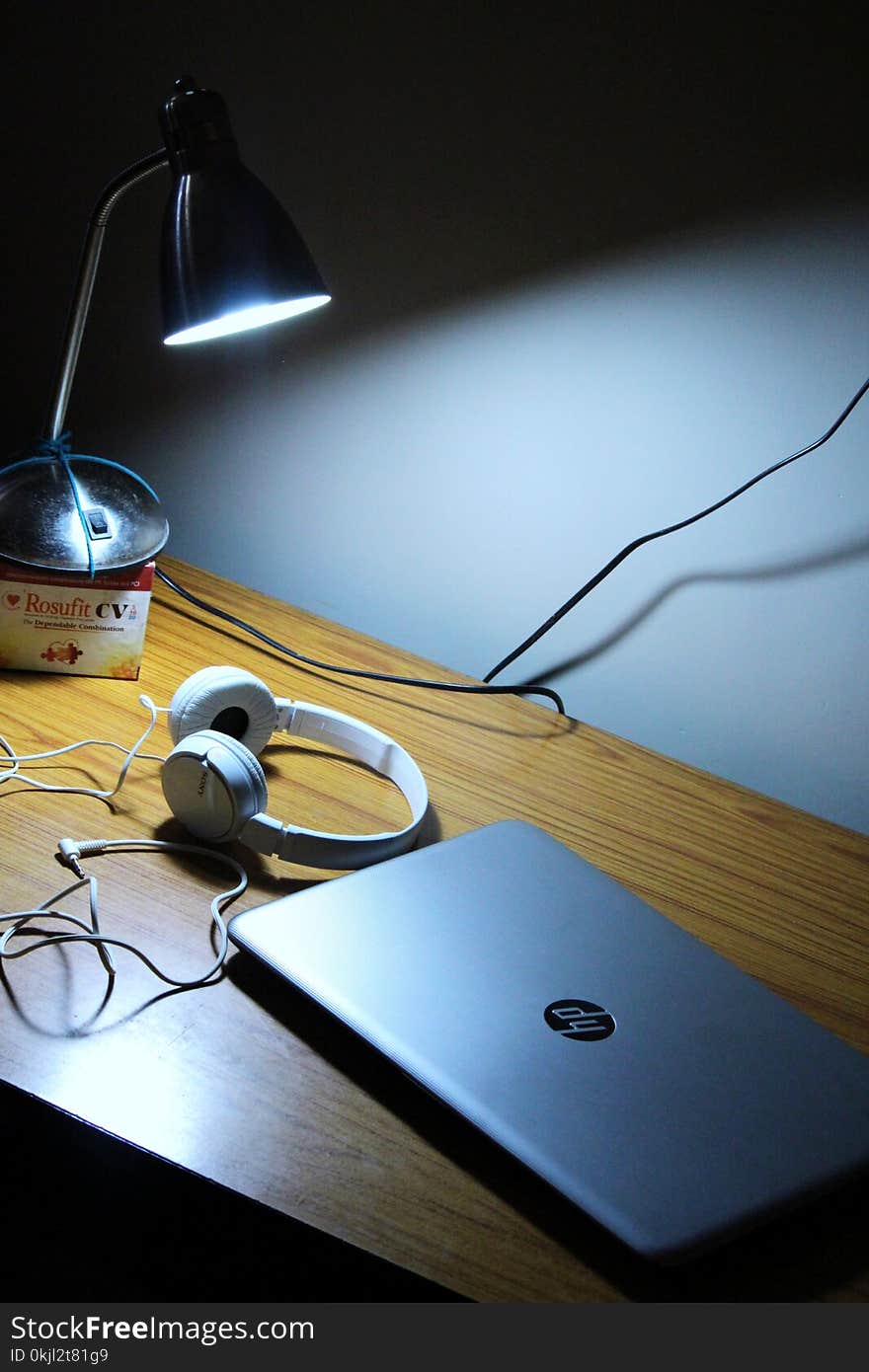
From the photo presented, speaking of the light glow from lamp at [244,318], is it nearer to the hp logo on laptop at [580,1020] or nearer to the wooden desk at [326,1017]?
the wooden desk at [326,1017]

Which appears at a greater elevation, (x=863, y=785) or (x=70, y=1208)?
(x=863, y=785)

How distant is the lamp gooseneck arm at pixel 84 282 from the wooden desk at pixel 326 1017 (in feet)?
0.70

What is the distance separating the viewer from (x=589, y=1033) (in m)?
0.60

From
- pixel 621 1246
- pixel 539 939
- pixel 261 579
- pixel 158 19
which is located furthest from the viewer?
pixel 261 579

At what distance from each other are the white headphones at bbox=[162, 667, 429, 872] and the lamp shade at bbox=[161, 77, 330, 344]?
0.81ft

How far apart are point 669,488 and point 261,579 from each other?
45cm

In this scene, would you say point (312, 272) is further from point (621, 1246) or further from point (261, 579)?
point (621, 1246)

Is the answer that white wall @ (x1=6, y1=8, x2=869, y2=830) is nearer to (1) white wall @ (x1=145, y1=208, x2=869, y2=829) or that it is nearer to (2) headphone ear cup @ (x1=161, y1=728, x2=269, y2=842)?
(1) white wall @ (x1=145, y1=208, x2=869, y2=829)

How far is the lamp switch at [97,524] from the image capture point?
91 centimetres

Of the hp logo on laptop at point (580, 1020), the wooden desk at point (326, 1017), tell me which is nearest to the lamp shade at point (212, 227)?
the wooden desk at point (326, 1017)

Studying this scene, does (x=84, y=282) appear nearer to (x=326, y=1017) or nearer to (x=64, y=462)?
(x=64, y=462)

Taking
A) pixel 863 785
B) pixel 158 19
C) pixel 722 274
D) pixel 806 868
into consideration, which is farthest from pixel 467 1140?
pixel 158 19

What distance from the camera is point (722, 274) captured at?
90 cm

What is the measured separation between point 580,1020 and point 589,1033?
11mm
